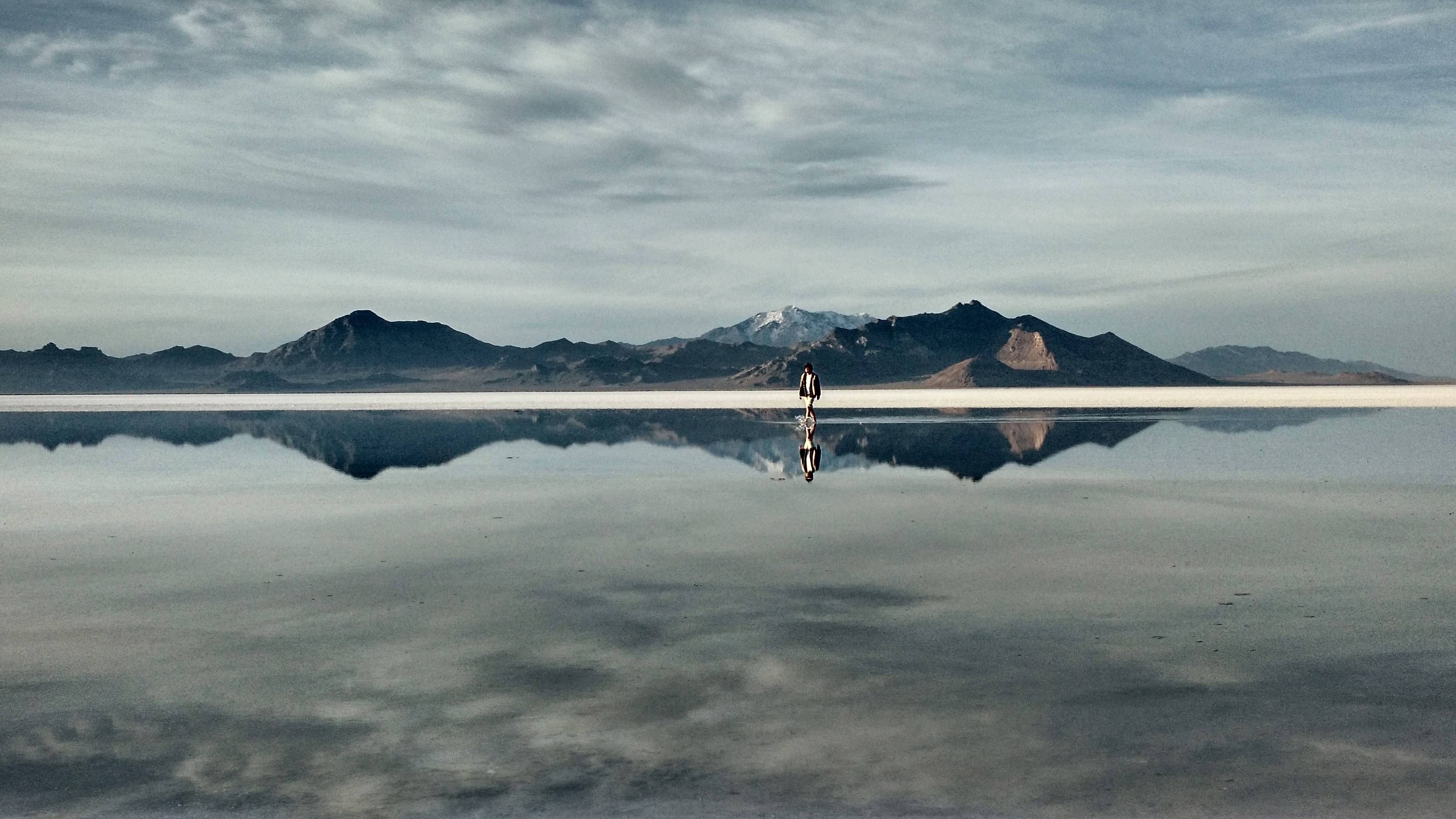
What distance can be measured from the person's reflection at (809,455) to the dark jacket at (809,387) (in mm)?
2039

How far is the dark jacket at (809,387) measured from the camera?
44312 mm

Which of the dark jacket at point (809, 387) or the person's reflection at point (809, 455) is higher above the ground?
the dark jacket at point (809, 387)

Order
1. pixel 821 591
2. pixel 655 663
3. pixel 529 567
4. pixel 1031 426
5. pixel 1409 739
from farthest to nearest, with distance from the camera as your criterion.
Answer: pixel 1031 426 → pixel 529 567 → pixel 821 591 → pixel 655 663 → pixel 1409 739

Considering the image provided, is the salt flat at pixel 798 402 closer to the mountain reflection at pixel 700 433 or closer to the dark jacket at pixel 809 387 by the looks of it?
the mountain reflection at pixel 700 433

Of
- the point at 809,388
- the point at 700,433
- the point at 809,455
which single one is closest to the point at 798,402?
the point at 809,388

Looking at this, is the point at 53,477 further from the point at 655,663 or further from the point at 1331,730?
the point at 1331,730

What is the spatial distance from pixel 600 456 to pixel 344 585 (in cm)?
1882

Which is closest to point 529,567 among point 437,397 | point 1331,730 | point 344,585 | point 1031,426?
point 344,585

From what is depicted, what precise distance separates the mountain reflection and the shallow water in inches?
292

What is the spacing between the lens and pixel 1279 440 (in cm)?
3391

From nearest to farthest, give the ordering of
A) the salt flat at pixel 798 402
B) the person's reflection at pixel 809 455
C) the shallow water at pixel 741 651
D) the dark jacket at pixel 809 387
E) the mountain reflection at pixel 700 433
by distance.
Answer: the shallow water at pixel 741 651, the person's reflection at pixel 809 455, the mountain reflection at pixel 700 433, the dark jacket at pixel 809 387, the salt flat at pixel 798 402

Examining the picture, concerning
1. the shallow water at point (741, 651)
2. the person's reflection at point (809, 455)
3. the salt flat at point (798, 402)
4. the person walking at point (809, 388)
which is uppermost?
the person walking at point (809, 388)

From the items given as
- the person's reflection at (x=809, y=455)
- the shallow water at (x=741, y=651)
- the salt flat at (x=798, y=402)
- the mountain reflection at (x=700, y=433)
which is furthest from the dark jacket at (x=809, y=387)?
the salt flat at (x=798, y=402)

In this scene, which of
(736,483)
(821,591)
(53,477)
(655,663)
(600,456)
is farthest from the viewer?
(600,456)
